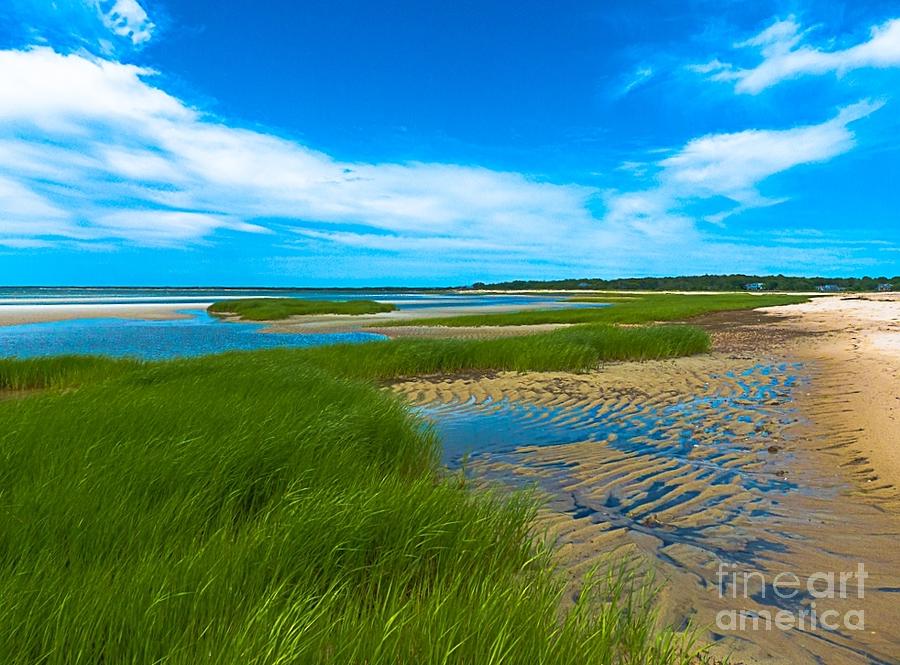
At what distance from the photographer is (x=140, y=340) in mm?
29047

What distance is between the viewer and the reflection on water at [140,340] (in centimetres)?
2391

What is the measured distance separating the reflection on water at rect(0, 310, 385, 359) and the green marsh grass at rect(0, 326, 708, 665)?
18.8 meters

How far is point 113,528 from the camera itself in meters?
3.39

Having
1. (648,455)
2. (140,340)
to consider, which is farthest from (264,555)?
(140,340)

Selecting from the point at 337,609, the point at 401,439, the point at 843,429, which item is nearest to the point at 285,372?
the point at 401,439

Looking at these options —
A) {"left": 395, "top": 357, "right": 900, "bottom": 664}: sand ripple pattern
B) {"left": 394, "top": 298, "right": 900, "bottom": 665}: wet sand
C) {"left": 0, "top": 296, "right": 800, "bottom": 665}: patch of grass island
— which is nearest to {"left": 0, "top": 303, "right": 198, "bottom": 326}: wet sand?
{"left": 394, "top": 298, "right": 900, "bottom": 665}: wet sand

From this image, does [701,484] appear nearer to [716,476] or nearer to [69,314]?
[716,476]

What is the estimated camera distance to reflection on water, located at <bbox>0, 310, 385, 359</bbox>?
23.9 meters

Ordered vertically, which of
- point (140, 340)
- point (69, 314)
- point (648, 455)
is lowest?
point (140, 340)

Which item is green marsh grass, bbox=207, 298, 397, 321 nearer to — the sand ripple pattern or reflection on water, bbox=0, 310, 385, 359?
reflection on water, bbox=0, 310, 385, 359

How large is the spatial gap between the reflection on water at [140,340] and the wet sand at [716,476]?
15.4m

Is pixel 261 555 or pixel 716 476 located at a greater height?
pixel 261 555

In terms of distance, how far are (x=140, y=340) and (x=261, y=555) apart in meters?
31.0

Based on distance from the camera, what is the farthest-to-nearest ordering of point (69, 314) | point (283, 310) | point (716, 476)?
point (283, 310), point (69, 314), point (716, 476)
